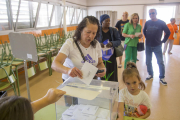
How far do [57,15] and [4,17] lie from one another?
2.79 m

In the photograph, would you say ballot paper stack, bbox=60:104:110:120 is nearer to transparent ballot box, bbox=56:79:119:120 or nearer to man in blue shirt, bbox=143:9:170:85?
transparent ballot box, bbox=56:79:119:120

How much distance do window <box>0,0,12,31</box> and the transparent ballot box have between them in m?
3.35

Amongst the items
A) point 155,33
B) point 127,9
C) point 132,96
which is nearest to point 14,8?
point 155,33

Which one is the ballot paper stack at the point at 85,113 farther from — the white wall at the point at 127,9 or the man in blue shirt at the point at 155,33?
the white wall at the point at 127,9

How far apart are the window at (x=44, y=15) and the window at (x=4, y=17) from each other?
1.42 m

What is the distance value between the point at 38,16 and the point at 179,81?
4711 millimetres

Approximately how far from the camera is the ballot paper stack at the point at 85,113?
0.91 metres

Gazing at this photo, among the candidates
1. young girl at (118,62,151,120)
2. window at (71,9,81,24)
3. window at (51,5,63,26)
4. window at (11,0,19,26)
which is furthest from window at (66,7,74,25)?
young girl at (118,62,151,120)

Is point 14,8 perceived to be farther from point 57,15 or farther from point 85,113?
point 85,113

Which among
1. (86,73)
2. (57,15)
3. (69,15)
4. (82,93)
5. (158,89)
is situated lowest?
(158,89)

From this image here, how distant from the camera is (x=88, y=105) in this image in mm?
976

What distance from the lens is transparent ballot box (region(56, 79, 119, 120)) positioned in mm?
914

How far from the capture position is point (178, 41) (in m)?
7.94

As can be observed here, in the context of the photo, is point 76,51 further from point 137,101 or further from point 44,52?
point 44,52
